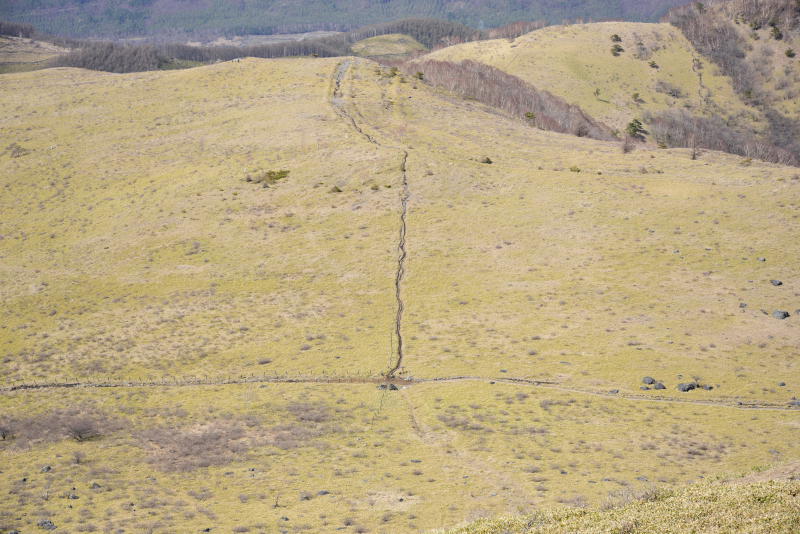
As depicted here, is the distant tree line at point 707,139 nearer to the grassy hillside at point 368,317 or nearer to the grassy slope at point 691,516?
the grassy hillside at point 368,317

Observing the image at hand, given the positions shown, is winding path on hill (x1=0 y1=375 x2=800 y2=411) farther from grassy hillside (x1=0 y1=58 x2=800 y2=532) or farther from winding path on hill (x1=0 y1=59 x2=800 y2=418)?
grassy hillside (x1=0 y1=58 x2=800 y2=532)

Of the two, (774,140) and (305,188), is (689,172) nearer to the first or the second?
(305,188)

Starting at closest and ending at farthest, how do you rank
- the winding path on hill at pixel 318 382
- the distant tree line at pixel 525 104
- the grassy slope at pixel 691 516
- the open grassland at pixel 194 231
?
the grassy slope at pixel 691 516
the winding path on hill at pixel 318 382
the open grassland at pixel 194 231
the distant tree line at pixel 525 104

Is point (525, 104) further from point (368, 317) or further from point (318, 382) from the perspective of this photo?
point (318, 382)

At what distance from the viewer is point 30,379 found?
47.5 metres

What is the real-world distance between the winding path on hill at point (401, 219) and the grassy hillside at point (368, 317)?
65 cm

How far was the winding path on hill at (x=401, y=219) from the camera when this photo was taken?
163ft

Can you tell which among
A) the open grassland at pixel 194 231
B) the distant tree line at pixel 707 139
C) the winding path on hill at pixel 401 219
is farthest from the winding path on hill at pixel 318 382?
the distant tree line at pixel 707 139

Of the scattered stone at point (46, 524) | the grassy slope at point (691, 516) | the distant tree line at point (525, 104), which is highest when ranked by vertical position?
the distant tree line at point (525, 104)

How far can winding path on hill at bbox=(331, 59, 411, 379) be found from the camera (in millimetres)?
49562

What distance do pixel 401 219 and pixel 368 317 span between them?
67.2 feet

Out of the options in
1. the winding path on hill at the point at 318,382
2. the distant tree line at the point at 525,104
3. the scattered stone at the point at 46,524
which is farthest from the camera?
the distant tree line at the point at 525,104

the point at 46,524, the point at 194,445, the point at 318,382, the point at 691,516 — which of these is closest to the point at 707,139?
the point at 318,382

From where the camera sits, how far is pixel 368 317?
179ft
